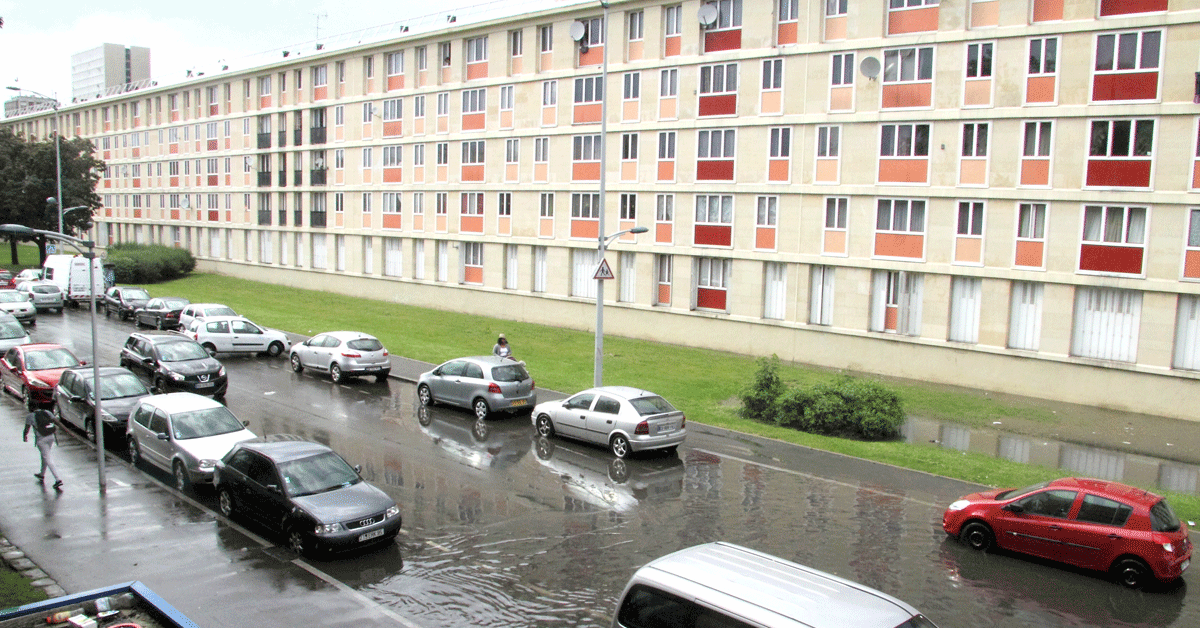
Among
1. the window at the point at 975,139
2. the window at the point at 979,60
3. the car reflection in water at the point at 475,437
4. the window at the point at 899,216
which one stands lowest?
the car reflection in water at the point at 475,437

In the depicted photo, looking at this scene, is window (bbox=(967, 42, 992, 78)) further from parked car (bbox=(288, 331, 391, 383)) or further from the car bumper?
parked car (bbox=(288, 331, 391, 383))

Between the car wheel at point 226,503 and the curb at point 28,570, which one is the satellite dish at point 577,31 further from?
the curb at point 28,570

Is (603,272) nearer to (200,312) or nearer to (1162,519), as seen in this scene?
(1162,519)

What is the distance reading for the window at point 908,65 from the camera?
27594mm

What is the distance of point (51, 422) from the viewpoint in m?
15.2

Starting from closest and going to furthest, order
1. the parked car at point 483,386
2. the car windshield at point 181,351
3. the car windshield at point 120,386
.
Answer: the car windshield at point 120,386
the parked car at point 483,386
the car windshield at point 181,351

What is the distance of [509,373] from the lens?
70.6 feet

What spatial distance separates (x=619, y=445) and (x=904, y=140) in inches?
662

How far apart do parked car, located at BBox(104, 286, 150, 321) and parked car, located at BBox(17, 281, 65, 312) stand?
8.01 ft

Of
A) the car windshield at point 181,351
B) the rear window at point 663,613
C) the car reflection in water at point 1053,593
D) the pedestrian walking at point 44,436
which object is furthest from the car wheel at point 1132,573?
the car windshield at point 181,351

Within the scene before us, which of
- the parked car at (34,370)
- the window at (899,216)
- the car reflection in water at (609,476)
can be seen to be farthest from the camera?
the window at (899,216)

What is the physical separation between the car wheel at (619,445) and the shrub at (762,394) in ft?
16.6

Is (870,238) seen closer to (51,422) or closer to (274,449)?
(274,449)

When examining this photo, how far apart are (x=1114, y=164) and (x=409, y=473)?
2209cm
